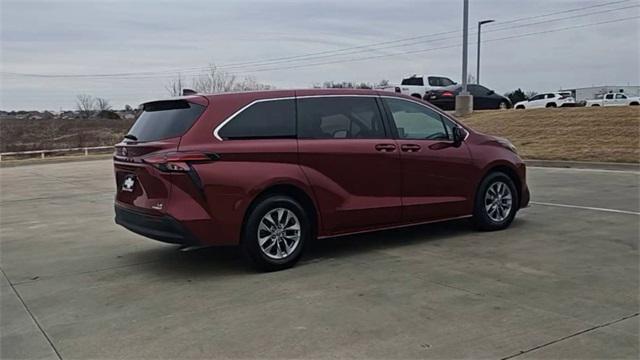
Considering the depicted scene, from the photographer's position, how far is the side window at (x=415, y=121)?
23.3ft

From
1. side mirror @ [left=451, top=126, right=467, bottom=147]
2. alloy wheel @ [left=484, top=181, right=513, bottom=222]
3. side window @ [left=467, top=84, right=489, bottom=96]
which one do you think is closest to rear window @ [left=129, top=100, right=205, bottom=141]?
side mirror @ [left=451, top=126, right=467, bottom=147]

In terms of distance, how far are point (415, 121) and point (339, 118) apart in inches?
42.3

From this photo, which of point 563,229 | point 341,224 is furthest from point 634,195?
point 341,224

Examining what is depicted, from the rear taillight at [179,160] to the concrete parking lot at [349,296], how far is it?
1.07 metres

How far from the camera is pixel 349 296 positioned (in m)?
5.11

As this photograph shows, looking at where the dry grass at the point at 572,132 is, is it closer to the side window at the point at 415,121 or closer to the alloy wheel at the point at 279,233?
the side window at the point at 415,121

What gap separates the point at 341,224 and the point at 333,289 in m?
1.25

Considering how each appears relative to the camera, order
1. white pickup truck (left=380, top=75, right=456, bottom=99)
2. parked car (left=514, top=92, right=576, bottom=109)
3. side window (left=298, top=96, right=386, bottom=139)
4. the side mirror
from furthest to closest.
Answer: parked car (left=514, top=92, right=576, bottom=109)
white pickup truck (left=380, top=75, right=456, bottom=99)
the side mirror
side window (left=298, top=96, right=386, bottom=139)

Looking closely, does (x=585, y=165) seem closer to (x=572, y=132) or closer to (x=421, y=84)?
(x=572, y=132)

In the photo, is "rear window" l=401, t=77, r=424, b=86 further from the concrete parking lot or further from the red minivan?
the red minivan

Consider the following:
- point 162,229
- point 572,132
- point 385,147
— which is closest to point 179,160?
point 162,229

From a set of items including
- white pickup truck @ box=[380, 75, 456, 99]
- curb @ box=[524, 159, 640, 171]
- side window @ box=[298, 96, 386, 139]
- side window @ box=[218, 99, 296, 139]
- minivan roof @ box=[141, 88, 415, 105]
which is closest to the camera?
side window @ box=[218, 99, 296, 139]

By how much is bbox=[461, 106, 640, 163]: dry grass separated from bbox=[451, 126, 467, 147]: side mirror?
9.85 metres

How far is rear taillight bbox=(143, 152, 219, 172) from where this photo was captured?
564 cm
